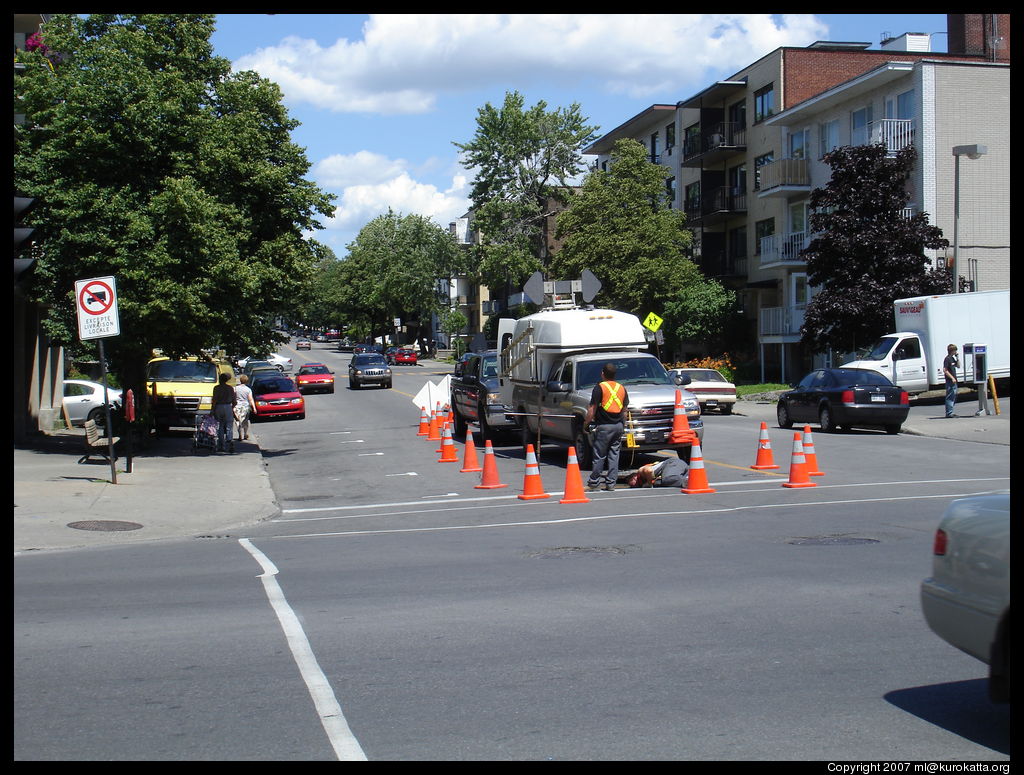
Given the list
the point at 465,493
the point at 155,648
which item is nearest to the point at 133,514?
the point at 465,493

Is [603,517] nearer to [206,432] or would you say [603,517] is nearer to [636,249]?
[206,432]

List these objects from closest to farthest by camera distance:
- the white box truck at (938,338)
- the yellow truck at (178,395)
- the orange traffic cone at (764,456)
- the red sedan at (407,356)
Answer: the orange traffic cone at (764,456) < the yellow truck at (178,395) < the white box truck at (938,338) < the red sedan at (407,356)

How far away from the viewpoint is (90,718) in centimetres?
567

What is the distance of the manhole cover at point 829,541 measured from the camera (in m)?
10.5

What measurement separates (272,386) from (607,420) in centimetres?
2419

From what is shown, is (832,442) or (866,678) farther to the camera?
(832,442)

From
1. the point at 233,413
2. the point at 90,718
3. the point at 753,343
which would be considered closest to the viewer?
the point at 90,718

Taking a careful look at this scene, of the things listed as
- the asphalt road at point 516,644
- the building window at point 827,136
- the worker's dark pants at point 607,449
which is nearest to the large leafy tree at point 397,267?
the building window at point 827,136

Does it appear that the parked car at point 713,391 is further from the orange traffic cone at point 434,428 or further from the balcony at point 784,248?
the balcony at point 784,248

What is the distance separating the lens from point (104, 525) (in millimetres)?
13906

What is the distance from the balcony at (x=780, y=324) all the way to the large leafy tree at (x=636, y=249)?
3.02 m

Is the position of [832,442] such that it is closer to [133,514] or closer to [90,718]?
[133,514]

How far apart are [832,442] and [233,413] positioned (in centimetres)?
1363

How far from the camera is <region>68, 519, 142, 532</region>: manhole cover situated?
13.7m
